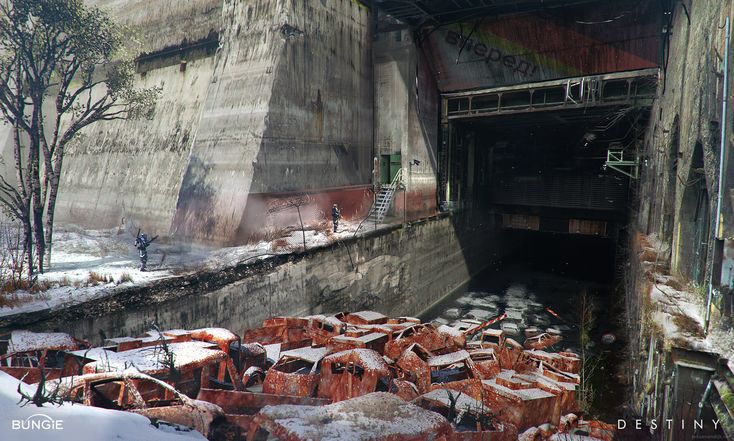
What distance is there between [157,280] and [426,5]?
60.9ft

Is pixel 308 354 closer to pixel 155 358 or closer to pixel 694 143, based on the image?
pixel 155 358

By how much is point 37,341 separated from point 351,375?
20.3 feet

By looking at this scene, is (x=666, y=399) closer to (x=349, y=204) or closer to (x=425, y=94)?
(x=349, y=204)

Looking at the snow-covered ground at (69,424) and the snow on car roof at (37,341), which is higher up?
the snow-covered ground at (69,424)

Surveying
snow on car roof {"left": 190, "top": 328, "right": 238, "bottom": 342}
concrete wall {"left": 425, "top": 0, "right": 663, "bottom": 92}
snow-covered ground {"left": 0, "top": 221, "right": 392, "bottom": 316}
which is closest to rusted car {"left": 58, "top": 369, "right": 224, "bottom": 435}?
snow on car roof {"left": 190, "top": 328, "right": 238, "bottom": 342}

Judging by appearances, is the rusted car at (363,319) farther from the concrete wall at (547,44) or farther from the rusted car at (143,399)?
the concrete wall at (547,44)

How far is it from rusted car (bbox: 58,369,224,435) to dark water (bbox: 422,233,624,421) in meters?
11.0

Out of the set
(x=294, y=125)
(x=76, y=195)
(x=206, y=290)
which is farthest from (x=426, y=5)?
(x=76, y=195)

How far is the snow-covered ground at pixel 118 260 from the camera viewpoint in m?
10.1

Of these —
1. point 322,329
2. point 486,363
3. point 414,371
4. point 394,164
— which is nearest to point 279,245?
point 322,329

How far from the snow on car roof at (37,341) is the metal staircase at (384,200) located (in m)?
15.4

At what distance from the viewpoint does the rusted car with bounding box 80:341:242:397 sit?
7.23 m

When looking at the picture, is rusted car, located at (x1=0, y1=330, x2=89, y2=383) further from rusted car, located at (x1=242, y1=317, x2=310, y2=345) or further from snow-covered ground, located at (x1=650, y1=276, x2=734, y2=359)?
snow-covered ground, located at (x1=650, y1=276, x2=734, y2=359)

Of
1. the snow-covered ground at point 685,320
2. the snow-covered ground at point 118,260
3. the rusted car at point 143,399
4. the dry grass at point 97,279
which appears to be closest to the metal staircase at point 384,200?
the snow-covered ground at point 118,260
